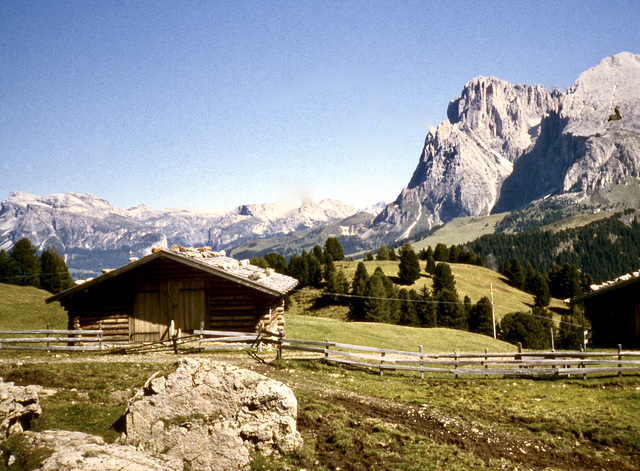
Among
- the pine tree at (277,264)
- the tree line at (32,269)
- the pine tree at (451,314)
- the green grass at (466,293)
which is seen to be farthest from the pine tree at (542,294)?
the tree line at (32,269)

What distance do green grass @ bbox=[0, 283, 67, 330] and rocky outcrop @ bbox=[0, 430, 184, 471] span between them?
39.5 metres

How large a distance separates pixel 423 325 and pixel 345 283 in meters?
15.1

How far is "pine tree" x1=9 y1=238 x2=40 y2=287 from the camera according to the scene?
71.8 meters

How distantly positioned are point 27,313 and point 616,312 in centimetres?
5191

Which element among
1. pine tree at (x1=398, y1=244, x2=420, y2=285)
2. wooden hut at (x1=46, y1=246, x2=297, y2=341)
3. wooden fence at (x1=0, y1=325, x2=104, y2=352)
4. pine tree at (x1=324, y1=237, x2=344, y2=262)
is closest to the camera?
wooden fence at (x1=0, y1=325, x2=104, y2=352)

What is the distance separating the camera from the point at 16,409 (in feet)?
29.8

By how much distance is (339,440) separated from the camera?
A: 34.9ft

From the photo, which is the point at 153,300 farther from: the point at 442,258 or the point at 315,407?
the point at 442,258

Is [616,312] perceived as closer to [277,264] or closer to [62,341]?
[62,341]

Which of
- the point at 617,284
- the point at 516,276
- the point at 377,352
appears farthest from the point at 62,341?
the point at 516,276

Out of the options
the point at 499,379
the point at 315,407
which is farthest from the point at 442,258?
the point at 315,407

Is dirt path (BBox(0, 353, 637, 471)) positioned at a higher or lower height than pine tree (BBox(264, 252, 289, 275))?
lower

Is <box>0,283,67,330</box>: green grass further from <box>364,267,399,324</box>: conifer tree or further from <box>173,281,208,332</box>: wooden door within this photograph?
<box>364,267,399,324</box>: conifer tree

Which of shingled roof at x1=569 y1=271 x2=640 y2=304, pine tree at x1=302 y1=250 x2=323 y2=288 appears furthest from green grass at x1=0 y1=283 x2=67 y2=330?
shingled roof at x1=569 y1=271 x2=640 y2=304
